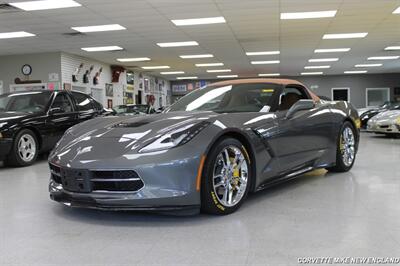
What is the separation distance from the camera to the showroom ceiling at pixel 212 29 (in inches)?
358

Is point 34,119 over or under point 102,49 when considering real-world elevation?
under

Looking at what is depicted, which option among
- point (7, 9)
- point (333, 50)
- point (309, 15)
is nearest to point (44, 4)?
point (7, 9)

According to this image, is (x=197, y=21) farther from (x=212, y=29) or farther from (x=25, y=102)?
(x=25, y=102)

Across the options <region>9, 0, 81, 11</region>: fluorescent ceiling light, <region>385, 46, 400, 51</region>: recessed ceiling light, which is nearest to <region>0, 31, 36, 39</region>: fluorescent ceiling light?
<region>9, 0, 81, 11</region>: fluorescent ceiling light

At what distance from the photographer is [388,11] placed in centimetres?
987

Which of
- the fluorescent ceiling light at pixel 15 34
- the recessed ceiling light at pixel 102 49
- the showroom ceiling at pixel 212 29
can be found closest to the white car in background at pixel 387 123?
the showroom ceiling at pixel 212 29

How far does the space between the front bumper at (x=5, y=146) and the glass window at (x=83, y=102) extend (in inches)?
67.4

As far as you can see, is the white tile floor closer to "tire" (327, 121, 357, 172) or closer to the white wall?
"tire" (327, 121, 357, 172)

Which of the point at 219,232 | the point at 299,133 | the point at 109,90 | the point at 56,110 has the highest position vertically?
the point at 109,90

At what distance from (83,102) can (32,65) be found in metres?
9.04

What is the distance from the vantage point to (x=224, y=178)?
10.3 ft

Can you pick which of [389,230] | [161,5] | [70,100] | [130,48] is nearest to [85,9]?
[161,5]

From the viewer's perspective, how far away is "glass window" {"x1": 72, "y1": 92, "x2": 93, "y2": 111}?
7652 mm

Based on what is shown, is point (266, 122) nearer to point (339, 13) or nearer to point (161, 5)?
point (161, 5)
